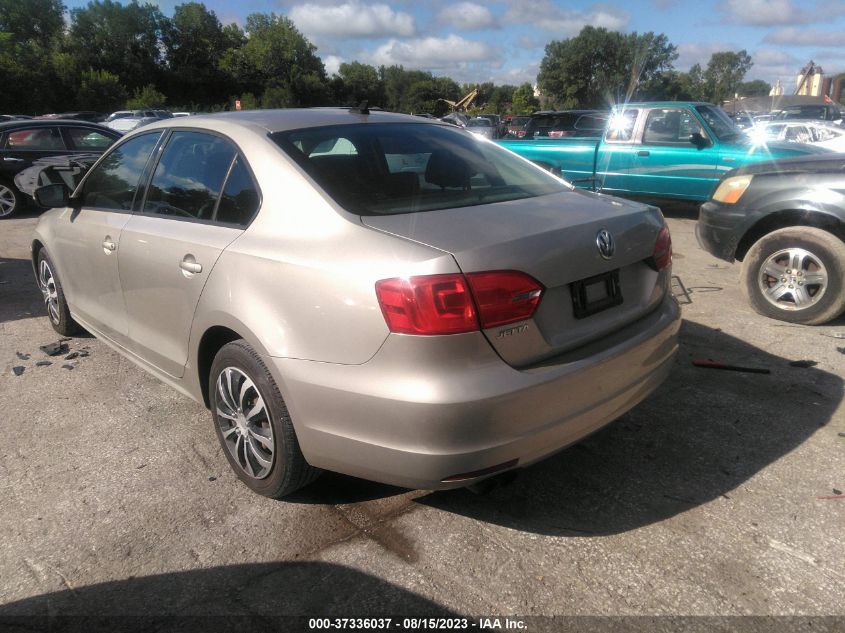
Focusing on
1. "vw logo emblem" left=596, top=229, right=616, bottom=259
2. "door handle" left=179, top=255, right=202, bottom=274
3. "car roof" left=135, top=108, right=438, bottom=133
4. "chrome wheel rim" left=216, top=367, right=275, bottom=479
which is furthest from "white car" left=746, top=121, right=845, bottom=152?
"chrome wheel rim" left=216, top=367, right=275, bottom=479

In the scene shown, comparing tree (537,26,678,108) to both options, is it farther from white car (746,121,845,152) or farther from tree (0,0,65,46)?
white car (746,121,845,152)

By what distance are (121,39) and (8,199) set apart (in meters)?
80.3

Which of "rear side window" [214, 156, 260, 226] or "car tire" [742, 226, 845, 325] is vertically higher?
"rear side window" [214, 156, 260, 226]

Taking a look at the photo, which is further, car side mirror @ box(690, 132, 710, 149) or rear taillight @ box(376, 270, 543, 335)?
car side mirror @ box(690, 132, 710, 149)

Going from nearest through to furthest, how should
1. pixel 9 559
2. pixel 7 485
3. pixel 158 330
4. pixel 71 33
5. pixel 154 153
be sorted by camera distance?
pixel 9 559
pixel 7 485
pixel 158 330
pixel 154 153
pixel 71 33

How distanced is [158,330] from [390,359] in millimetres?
1684

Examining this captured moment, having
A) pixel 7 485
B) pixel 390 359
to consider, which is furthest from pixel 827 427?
pixel 7 485

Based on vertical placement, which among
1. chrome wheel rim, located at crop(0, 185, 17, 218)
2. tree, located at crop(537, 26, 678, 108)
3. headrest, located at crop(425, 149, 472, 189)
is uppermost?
tree, located at crop(537, 26, 678, 108)

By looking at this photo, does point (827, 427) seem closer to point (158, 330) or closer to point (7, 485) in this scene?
point (158, 330)

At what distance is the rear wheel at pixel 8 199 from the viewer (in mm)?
10945

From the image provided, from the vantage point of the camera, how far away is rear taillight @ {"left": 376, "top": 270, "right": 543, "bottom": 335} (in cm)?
215

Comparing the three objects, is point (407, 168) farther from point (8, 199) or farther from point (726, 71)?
point (726, 71)

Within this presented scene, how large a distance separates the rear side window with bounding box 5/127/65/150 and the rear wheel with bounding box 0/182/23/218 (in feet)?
2.21

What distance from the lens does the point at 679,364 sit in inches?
169
